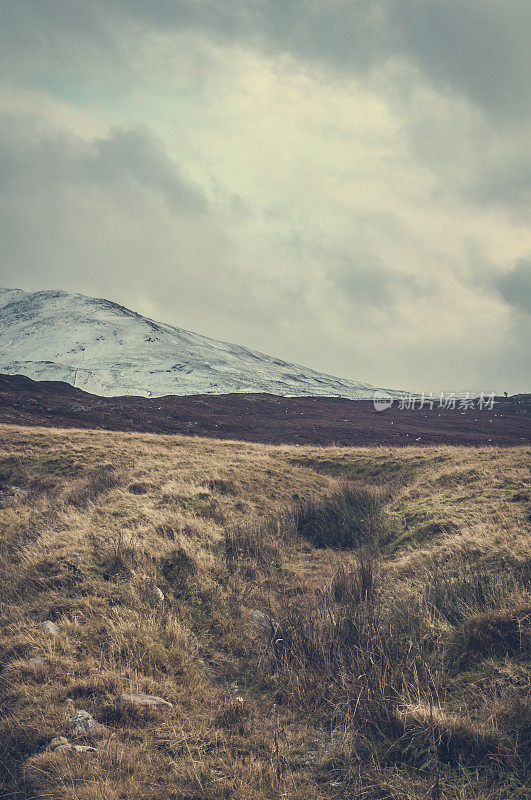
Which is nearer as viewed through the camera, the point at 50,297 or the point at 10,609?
the point at 10,609

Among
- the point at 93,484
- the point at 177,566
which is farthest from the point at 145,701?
the point at 93,484

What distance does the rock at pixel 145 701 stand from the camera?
4741 mm

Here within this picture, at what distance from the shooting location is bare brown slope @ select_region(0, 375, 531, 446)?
41.0 m

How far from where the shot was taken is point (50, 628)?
6.01 meters

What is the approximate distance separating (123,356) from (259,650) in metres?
96.9

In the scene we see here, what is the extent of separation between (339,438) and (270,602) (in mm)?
35239

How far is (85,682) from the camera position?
5.02 meters

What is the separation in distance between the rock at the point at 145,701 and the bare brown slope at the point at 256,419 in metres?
34.5

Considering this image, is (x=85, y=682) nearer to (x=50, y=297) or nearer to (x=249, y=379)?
(x=249, y=379)

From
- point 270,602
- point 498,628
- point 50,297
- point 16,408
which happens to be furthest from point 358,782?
point 50,297

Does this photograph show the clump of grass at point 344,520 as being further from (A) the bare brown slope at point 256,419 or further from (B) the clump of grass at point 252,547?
(A) the bare brown slope at point 256,419

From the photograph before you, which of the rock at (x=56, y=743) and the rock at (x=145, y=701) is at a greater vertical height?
the rock at (x=145, y=701)

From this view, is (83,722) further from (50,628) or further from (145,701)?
(50,628)

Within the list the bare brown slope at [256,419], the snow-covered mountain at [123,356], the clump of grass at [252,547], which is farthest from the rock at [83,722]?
the snow-covered mountain at [123,356]
